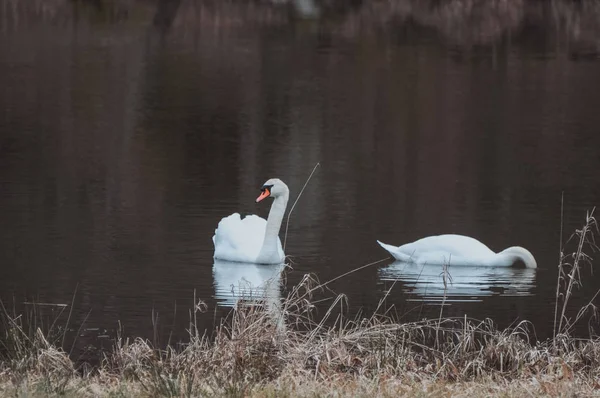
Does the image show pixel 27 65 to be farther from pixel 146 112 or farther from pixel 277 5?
pixel 277 5

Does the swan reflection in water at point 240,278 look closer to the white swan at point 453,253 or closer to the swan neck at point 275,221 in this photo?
the swan neck at point 275,221

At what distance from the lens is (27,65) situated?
32.0 metres

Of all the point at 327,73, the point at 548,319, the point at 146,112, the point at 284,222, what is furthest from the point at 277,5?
the point at 548,319

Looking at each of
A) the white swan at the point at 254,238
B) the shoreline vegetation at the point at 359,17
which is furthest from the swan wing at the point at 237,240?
the shoreline vegetation at the point at 359,17

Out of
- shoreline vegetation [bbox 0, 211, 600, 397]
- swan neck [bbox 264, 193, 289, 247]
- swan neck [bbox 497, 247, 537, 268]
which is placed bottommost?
swan neck [bbox 497, 247, 537, 268]

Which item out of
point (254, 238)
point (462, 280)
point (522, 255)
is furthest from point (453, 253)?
point (254, 238)

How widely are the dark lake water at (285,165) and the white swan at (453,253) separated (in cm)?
14

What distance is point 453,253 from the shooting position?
12.4 meters

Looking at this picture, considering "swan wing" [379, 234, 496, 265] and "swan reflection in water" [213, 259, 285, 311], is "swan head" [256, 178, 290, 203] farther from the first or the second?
"swan wing" [379, 234, 496, 265]

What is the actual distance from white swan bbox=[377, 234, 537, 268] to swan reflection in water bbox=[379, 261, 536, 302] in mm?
68

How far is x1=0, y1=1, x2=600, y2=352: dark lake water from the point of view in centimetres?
1140

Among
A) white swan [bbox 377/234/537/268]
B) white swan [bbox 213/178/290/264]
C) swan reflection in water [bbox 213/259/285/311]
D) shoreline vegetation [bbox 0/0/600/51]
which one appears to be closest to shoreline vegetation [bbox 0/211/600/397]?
swan reflection in water [bbox 213/259/285/311]

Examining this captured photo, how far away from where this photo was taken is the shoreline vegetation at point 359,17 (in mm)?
41469

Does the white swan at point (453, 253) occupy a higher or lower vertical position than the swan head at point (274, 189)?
lower
